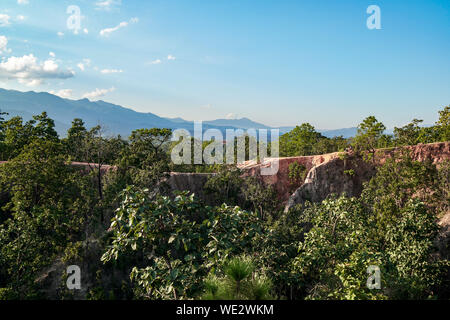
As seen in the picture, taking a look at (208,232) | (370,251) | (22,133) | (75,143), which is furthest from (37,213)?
(22,133)

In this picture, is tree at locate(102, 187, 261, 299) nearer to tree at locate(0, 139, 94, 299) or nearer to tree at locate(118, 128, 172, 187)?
tree at locate(0, 139, 94, 299)

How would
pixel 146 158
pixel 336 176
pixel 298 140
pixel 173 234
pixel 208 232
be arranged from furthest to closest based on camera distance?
pixel 298 140
pixel 336 176
pixel 146 158
pixel 208 232
pixel 173 234

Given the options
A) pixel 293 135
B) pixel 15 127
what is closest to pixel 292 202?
pixel 293 135

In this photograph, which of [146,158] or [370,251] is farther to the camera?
[146,158]

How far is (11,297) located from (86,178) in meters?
9.44

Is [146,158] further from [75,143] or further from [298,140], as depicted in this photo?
[298,140]

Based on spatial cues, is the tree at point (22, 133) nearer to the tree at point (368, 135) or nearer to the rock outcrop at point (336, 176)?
the rock outcrop at point (336, 176)

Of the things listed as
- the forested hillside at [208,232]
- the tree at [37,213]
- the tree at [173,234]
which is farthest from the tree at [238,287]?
the tree at [37,213]

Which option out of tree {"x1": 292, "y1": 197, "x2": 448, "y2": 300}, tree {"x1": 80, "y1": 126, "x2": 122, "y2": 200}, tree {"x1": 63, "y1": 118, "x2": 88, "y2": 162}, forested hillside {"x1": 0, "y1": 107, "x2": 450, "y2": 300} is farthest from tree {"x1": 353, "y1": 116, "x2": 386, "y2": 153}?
tree {"x1": 63, "y1": 118, "x2": 88, "y2": 162}

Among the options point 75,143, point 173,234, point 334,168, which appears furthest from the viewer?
point 75,143

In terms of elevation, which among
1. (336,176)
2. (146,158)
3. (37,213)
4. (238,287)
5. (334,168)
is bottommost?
(37,213)

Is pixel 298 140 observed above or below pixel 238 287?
above
